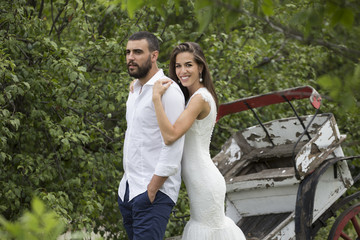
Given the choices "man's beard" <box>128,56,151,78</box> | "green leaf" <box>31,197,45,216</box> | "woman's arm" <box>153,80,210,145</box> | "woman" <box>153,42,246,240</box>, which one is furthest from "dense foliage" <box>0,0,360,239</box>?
"green leaf" <box>31,197,45,216</box>

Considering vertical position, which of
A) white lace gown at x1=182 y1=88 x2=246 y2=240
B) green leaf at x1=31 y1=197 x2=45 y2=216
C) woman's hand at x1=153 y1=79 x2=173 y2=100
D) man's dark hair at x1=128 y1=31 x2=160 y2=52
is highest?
man's dark hair at x1=128 y1=31 x2=160 y2=52

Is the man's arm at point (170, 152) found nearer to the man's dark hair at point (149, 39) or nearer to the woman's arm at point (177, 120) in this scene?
the woman's arm at point (177, 120)

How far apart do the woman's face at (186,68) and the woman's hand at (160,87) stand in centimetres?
31

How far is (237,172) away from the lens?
533 cm

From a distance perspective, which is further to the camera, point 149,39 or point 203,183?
point 203,183

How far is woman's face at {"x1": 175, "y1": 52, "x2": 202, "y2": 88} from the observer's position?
3584 mm

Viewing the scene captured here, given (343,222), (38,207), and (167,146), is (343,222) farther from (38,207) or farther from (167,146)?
(38,207)

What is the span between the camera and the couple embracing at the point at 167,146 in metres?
3.25

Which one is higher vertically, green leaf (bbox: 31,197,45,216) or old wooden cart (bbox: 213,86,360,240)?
green leaf (bbox: 31,197,45,216)

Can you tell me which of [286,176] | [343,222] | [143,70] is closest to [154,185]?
[143,70]

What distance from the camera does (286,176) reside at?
15.5ft

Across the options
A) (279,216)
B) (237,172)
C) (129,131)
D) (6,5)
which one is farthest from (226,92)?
(129,131)

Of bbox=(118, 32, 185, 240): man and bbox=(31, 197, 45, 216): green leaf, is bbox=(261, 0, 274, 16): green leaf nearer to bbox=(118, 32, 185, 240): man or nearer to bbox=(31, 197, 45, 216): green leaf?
bbox=(31, 197, 45, 216): green leaf

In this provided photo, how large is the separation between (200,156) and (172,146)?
0.40 metres
